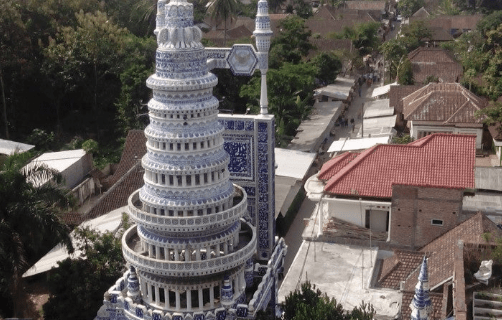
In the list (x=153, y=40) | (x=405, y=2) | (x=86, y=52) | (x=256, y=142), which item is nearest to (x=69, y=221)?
(x=256, y=142)

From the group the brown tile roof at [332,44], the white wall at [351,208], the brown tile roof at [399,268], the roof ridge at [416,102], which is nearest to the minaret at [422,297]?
the brown tile roof at [399,268]

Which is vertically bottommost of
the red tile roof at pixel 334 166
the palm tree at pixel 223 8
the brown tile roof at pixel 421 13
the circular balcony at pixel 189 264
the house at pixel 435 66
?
the red tile roof at pixel 334 166

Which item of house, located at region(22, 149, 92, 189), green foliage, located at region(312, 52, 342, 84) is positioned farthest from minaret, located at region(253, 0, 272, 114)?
green foliage, located at region(312, 52, 342, 84)

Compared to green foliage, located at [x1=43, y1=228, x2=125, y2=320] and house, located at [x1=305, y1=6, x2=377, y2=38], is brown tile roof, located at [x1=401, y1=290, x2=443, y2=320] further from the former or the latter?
house, located at [x1=305, y1=6, x2=377, y2=38]

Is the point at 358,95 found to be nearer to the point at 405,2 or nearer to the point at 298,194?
the point at 298,194

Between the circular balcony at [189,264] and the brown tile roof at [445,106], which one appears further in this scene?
the brown tile roof at [445,106]

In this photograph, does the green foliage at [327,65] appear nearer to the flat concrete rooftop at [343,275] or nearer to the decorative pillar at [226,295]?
the flat concrete rooftop at [343,275]

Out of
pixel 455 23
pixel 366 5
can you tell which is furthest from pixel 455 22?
pixel 366 5

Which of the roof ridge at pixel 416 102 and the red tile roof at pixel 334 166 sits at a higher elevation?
the roof ridge at pixel 416 102
